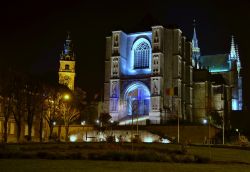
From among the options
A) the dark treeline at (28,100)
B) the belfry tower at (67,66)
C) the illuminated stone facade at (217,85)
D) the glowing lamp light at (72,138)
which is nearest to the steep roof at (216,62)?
the illuminated stone facade at (217,85)

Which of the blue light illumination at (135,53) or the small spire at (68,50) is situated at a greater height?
the small spire at (68,50)

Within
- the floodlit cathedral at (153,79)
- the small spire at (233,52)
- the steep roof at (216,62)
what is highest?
the small spire at (233,52)

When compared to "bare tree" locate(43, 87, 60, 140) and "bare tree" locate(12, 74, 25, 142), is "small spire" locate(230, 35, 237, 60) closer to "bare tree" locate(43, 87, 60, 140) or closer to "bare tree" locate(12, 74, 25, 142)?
"bare tree" locate(43, 87, 60, 140)

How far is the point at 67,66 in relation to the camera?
4459 inches

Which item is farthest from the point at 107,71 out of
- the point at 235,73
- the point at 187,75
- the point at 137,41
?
the point at 235,73

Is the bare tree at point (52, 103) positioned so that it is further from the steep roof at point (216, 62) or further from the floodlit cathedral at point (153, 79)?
the steep roof at point (216, 62)

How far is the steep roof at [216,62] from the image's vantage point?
11350cm

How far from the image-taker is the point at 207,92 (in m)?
87.9

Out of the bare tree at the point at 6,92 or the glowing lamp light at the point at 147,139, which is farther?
the glowing lamp light at the point at 147,139

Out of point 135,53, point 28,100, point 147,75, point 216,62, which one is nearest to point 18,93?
point 28,100

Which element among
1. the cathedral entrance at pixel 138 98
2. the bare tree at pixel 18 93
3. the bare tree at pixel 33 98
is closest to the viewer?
the bare tree at pixel 18 93

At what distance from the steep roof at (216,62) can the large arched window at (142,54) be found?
33.6 metres

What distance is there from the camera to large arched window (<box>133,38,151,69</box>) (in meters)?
82.9

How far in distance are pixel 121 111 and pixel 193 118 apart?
17.6 metres
